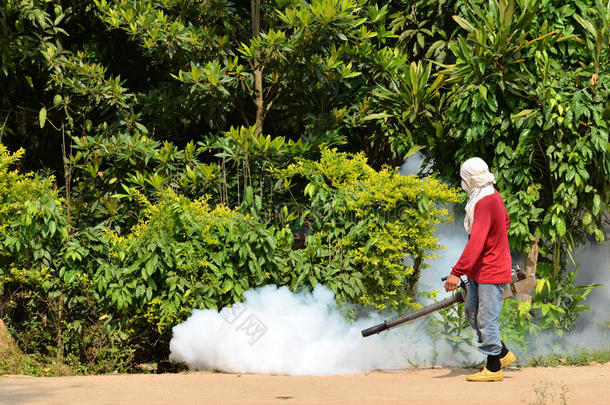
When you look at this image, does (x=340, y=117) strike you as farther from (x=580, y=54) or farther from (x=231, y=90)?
(x=580, y=54)

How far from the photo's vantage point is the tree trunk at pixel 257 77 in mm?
7992

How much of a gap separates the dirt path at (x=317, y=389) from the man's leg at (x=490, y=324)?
0.12m

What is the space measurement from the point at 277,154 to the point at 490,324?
2907mm

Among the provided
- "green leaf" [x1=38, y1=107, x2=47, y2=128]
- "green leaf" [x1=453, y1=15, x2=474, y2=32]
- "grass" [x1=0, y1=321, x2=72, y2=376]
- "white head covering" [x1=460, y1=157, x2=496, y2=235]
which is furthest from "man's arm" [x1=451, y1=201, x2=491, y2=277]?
"green leaf" [x1=38, y1=107, x2=47, y2=128]

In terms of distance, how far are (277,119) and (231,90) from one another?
100cm

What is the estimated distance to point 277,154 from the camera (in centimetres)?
770

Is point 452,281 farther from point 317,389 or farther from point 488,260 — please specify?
point 317,389

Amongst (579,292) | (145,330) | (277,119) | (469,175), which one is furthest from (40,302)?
(579,292)

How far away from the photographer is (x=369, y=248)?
6938 millimetres

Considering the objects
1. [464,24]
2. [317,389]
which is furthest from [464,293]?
[464,24]

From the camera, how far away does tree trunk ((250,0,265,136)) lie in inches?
315

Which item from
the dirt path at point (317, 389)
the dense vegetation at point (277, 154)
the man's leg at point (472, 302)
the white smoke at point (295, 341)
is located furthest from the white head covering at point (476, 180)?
the white smoke at point (295, 341)

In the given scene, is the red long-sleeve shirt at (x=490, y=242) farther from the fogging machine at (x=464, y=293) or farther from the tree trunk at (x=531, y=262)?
the tree trunk at (x=531, y=262)

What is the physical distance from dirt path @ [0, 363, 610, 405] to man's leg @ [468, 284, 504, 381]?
0.12 meters
